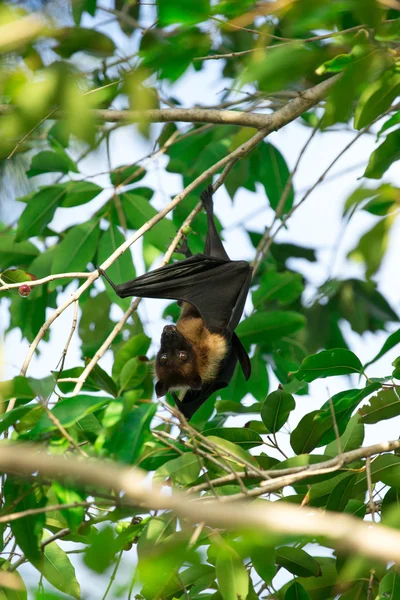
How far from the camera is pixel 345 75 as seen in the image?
2107 millimetres

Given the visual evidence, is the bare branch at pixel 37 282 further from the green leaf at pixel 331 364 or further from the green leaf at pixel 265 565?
the green leaf at pixel 265 565

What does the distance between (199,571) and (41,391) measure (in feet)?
4.97

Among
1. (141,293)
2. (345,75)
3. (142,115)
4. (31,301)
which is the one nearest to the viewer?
(142,115)

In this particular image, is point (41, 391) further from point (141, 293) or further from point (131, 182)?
point (131, 182)

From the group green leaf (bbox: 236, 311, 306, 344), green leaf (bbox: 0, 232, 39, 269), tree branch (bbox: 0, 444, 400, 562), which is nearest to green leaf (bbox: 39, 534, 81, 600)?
tree branch (bbox: 0, 444, 400, 562)

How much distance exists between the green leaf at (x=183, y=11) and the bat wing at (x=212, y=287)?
422 cm

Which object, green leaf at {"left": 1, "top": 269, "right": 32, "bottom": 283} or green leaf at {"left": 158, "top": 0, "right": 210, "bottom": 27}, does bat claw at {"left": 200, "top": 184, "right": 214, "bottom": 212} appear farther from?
green leaf at {"left": 158, "top": 0, "right": 210, "bottom": 27}

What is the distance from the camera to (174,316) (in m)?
7.62

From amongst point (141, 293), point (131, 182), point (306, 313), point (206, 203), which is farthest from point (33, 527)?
point (306, 313)

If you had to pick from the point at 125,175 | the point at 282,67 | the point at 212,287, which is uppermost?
the point at 282,67

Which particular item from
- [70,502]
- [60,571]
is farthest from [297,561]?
[70,502]

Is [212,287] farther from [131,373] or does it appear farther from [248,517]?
[248,517]

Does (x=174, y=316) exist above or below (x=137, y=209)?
below

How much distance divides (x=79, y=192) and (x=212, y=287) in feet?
4.78
